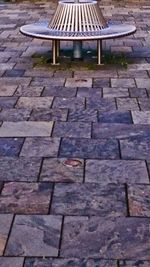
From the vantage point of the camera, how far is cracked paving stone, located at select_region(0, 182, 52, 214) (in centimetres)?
350

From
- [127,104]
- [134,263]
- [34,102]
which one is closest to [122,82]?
[127,104]

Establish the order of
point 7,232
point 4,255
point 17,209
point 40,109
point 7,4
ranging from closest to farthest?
1. point 4,255
2. point 7,232
3. point 17,209
4. point 40,109
5. point 7,4

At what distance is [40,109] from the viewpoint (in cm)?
564

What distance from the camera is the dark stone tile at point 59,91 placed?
623 centimetres

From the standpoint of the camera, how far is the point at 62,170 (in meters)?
4.10

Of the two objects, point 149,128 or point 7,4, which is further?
point 7,4

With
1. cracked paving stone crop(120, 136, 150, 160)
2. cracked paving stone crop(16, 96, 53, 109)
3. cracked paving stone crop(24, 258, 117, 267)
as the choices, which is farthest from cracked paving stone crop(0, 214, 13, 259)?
cracked paving stone crop(16, 96, 53, 109)

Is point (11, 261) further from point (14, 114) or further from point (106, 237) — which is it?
point (14, 114)

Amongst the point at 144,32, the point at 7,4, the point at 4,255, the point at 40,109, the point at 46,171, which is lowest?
the point at 7,4

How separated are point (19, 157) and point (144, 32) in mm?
6727

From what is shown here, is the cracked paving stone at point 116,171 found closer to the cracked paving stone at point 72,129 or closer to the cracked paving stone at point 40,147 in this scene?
the cracked paving stone at point 40,147

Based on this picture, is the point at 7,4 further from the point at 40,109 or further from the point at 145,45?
the point at 40,109

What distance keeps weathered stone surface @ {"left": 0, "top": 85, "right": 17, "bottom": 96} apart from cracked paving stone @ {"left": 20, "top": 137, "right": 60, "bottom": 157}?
5.32 ft

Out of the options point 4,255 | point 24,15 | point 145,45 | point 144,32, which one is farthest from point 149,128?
point 24,15
